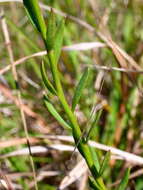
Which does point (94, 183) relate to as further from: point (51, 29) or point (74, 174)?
point (74, 174)

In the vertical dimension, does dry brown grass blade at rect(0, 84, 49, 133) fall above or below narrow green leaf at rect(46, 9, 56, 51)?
below

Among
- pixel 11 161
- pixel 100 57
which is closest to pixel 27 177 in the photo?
pixel 11 161

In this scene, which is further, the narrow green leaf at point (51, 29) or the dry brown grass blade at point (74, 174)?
the dry brown grass blade at point (74, 174)

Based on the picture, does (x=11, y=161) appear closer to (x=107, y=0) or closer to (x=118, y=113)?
(x=118, y=113)

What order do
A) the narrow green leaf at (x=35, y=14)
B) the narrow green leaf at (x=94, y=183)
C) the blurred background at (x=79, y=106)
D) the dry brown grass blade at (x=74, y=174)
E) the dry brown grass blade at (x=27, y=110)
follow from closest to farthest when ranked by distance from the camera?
the narrow green leaf at (x=35, y=14) → the narrow green leaf at (x=94, y=183) → the dry brown grass blade at (x=74, y=174) → the blurred background at (x=79, y=106) → the dry brown grass blade at (x=27, y=110)

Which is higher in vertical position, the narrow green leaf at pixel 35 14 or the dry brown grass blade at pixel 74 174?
the narrow green leaf at pixel 35 14

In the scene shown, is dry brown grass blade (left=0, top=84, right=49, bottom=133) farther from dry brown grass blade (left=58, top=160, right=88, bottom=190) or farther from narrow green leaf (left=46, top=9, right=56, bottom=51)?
narrow green leaf (left=46, top=9, right=56, bottom=51)

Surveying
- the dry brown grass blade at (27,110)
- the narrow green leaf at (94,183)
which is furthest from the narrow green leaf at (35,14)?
the dry brown grass blade at (27,110)

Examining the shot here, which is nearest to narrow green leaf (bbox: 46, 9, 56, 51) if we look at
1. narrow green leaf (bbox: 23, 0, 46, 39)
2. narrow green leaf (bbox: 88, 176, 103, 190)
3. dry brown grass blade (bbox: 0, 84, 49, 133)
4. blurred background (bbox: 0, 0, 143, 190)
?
narrow green leaf (bbox: 23, 0, 46, 39)

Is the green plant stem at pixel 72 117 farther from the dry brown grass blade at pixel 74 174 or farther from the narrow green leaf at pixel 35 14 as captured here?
the dry brown grass blade at pixel 74 174

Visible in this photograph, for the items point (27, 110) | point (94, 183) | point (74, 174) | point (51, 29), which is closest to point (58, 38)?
point (51, 29)
